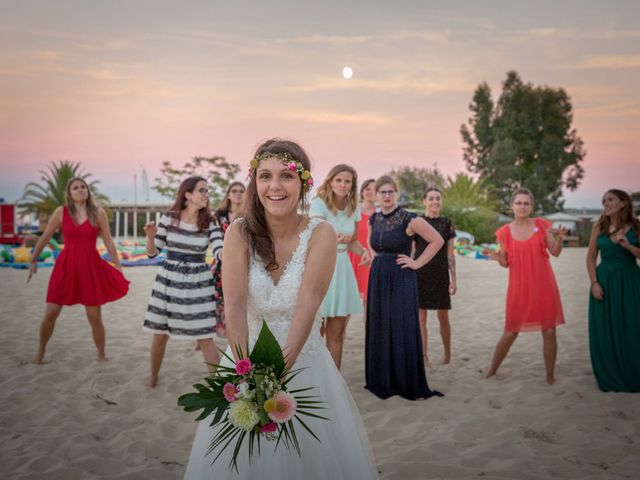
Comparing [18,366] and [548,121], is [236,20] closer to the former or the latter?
[18,366]

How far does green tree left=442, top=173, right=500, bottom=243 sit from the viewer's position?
31703mm

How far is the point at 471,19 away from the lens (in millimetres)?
14750

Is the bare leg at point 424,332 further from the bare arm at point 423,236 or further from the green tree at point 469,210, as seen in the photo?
the green tree at point 469,210

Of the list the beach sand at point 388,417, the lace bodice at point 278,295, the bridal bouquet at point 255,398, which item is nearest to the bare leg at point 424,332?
the beach sand at point 388,417

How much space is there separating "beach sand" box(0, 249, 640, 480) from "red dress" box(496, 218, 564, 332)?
2.20 ft

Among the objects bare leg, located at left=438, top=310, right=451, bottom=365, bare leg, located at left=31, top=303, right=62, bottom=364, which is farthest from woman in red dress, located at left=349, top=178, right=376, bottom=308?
bare leg, located at left=31, top=303, right=62, bottom=364

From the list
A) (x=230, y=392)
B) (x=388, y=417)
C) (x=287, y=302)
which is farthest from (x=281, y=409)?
Result: (x=388, y=417)

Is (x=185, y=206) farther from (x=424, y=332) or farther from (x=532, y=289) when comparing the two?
(x=532, y=289)

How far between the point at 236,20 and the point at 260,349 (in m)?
13.3

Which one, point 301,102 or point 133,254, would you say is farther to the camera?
point 133,254

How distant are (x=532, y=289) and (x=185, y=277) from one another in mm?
3654

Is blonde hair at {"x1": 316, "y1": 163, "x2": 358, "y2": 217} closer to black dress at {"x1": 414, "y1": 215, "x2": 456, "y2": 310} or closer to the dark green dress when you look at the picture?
black dress at {"x1": 414, "y1": 215, "x2": 456, "y2": 310}

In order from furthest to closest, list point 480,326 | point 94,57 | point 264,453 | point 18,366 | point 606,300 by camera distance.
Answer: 1. point 94,57
2. point 480,326
3. point 18,366
4. point 606,300
5. point 264,453

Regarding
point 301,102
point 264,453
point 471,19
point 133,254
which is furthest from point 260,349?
point 133,254
